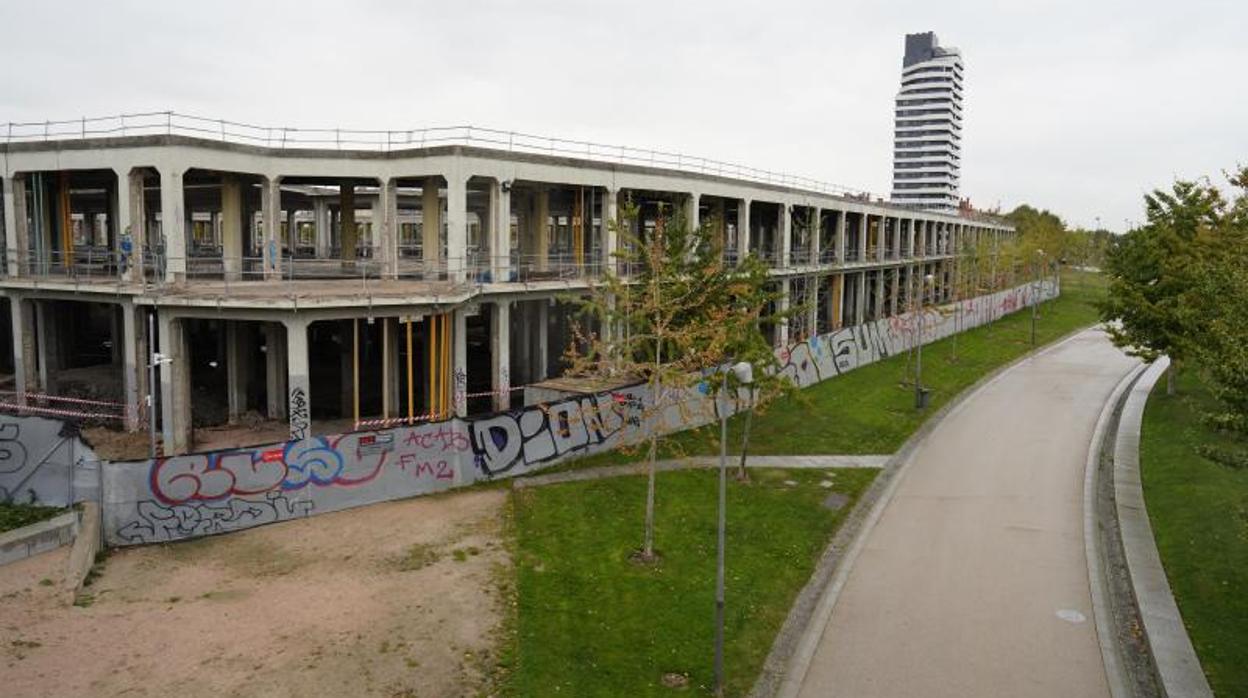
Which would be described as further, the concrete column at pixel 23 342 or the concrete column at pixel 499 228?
the concrete column at pixel 23 342

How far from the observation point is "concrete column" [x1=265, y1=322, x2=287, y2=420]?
108 feet

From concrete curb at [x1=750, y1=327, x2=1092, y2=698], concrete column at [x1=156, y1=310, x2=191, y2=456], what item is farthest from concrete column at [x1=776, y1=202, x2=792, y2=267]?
concrete column at [x1=156, y1=310, x2=191, y2=456]

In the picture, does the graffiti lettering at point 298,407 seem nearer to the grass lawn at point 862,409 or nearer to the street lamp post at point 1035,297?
the grass lawn at point 862,409

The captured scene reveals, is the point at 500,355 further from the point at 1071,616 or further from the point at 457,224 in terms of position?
the point at 1071,616

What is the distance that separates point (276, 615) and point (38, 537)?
6057 millimetres

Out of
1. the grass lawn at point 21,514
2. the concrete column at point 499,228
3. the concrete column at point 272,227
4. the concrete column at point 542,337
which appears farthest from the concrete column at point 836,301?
the grass lawn at point 21,514

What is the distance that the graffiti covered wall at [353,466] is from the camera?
65.6ft

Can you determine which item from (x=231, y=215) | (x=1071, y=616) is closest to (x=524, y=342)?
(x=231, y=215)

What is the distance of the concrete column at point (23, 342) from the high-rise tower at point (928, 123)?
563 ft

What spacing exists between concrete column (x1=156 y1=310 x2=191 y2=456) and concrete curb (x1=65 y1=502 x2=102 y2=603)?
759 cm

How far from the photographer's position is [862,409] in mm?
34781

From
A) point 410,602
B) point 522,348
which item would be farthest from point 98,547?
point 522,348

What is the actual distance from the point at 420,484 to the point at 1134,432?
23895mm

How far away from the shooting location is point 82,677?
1423cm
